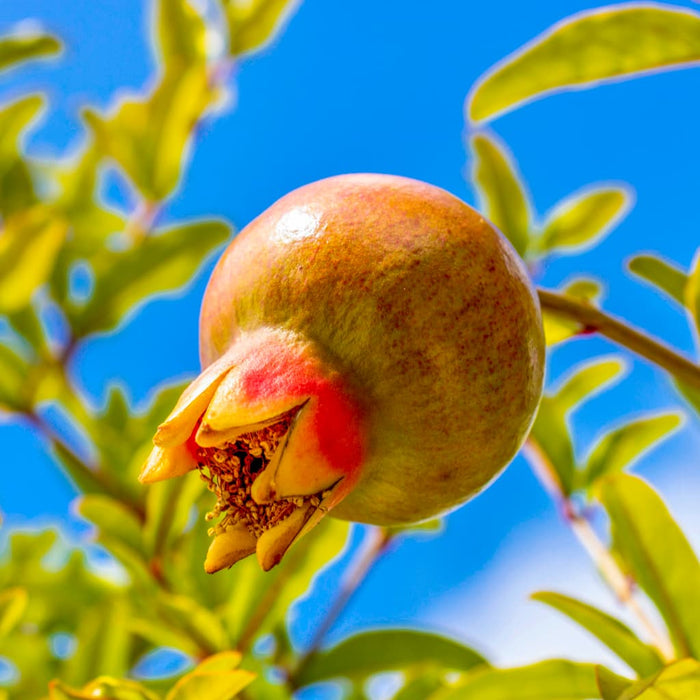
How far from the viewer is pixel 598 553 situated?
4.51ft

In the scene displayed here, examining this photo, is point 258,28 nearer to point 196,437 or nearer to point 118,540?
point 118,540

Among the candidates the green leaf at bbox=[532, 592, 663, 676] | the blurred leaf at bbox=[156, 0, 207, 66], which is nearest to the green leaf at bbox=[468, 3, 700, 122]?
the green leaf at bbox=[532, 592, 663, 676]

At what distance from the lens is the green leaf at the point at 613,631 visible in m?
0.98

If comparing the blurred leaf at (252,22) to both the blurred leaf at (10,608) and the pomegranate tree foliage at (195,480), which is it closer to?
the pomegranate tree foliage at (195,480)

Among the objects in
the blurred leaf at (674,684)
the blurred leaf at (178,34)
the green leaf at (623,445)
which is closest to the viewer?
the blurred leaf at (674,684)

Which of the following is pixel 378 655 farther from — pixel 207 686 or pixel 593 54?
pixel 593 54

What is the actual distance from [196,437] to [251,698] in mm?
600

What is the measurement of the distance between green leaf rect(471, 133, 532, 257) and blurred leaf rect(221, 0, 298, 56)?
63cm

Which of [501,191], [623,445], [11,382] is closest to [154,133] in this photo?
[11,382]

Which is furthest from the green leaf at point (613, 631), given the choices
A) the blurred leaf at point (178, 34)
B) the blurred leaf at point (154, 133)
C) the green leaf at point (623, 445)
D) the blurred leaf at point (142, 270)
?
the blurred leaf at point (178, 34)

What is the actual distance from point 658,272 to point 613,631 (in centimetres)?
47

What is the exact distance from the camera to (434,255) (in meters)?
0.75

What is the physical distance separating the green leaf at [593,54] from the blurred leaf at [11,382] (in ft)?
3.26

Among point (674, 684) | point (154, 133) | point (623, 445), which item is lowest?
point (623, 445)
